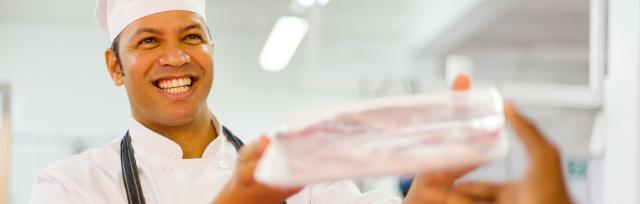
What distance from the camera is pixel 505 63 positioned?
8039 mm

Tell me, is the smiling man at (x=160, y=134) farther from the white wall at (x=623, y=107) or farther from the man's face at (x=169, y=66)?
the white wall at (x=623, y=107)

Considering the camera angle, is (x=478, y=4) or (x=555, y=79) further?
(x=555, y=79)

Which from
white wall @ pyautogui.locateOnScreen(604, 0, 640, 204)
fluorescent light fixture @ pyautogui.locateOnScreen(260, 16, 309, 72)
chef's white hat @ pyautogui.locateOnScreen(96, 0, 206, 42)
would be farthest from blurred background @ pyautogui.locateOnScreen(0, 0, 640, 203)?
chef's white hat @ pyautogui.locateOnScreen(96, 0, 206, 42)

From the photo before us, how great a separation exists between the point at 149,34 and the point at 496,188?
0.89 m

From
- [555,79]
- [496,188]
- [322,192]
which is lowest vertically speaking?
[555,79]

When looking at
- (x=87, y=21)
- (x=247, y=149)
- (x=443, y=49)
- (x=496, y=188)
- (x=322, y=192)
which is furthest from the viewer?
(x=87, y=21)

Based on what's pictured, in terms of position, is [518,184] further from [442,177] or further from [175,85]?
[175,85]

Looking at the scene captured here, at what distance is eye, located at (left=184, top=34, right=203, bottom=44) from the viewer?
1.62m

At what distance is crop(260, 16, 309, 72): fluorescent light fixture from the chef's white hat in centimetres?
408

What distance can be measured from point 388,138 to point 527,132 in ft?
0.43

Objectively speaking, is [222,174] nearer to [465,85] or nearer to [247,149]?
[247,149]

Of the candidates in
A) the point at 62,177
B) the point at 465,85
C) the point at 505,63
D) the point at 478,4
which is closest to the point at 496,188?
the point at 465,85

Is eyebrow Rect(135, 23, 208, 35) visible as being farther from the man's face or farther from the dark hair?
the dark hair

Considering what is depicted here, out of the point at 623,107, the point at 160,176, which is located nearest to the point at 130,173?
the point at 160,176
